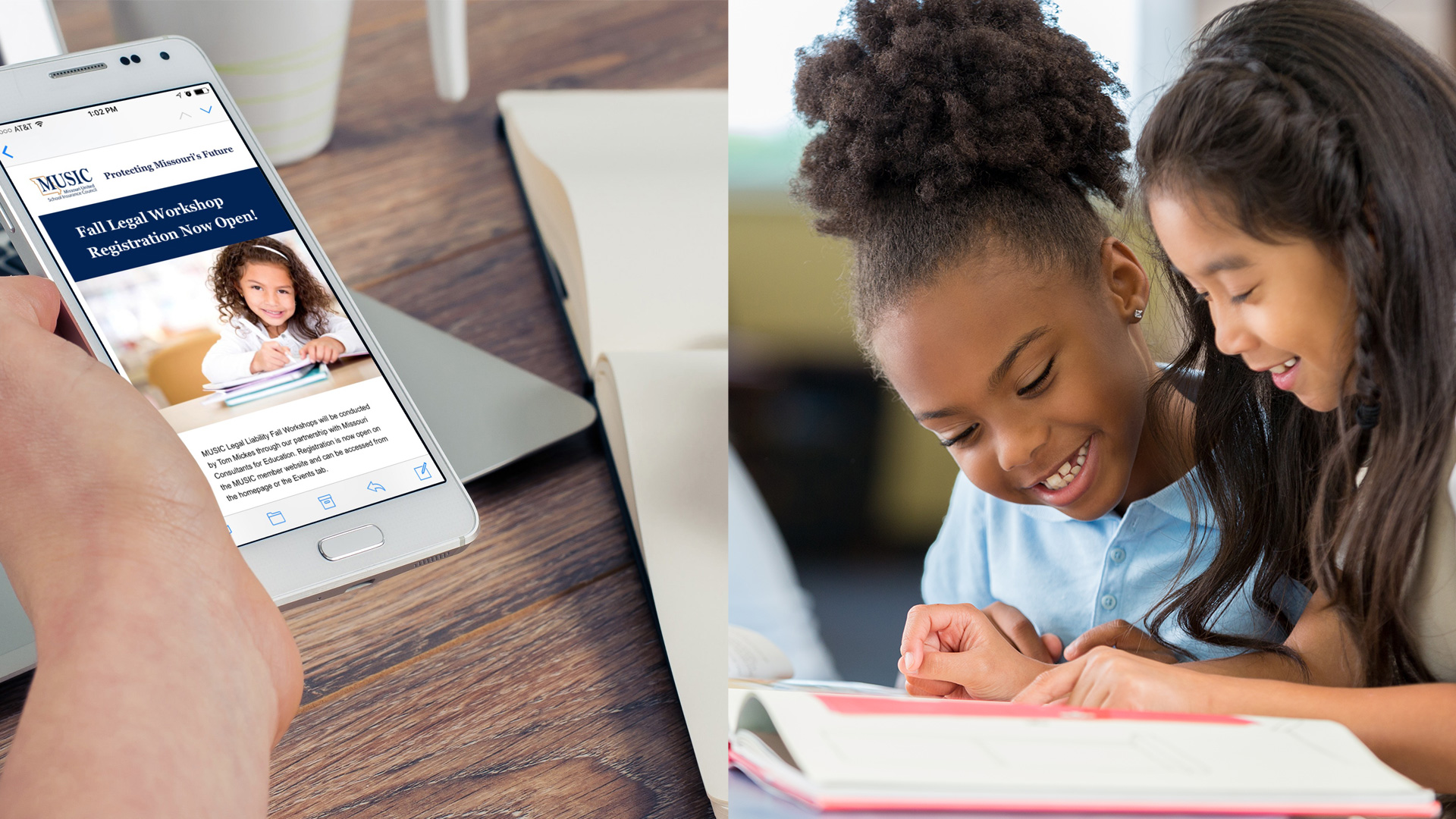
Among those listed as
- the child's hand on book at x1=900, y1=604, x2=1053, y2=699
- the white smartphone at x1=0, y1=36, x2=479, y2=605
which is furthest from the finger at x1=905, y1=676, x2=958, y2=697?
the white smartphone at x1=0, y1=36, x2=479, y2=605

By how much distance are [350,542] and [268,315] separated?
0.07m

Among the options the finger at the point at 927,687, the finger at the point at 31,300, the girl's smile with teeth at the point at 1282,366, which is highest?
the girl's smile with teeth at the point at 1282,366

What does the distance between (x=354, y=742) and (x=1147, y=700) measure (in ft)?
0.58

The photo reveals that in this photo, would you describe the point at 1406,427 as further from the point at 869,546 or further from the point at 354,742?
the point at 354,742

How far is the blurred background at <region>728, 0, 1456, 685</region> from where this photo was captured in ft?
0.70

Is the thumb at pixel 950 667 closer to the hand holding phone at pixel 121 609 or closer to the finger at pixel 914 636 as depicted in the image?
the finger at pixel 914 636

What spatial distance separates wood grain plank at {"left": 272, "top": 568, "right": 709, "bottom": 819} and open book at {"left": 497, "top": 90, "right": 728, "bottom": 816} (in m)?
0.01

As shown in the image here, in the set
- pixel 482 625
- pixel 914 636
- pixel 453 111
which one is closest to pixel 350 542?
pixel 482 625

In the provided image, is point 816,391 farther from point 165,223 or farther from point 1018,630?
point 165,223

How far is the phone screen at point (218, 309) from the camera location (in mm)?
275

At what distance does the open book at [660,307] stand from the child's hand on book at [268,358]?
3.6 inches

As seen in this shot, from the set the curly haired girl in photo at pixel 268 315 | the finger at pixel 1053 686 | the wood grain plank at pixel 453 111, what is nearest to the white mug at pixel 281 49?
the wood grain plank at pixel 453 111

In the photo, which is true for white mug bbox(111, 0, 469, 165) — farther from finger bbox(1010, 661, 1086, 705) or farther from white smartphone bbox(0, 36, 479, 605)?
finger bbox(1010, 661, 1086, 705)

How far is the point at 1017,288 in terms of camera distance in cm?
20
